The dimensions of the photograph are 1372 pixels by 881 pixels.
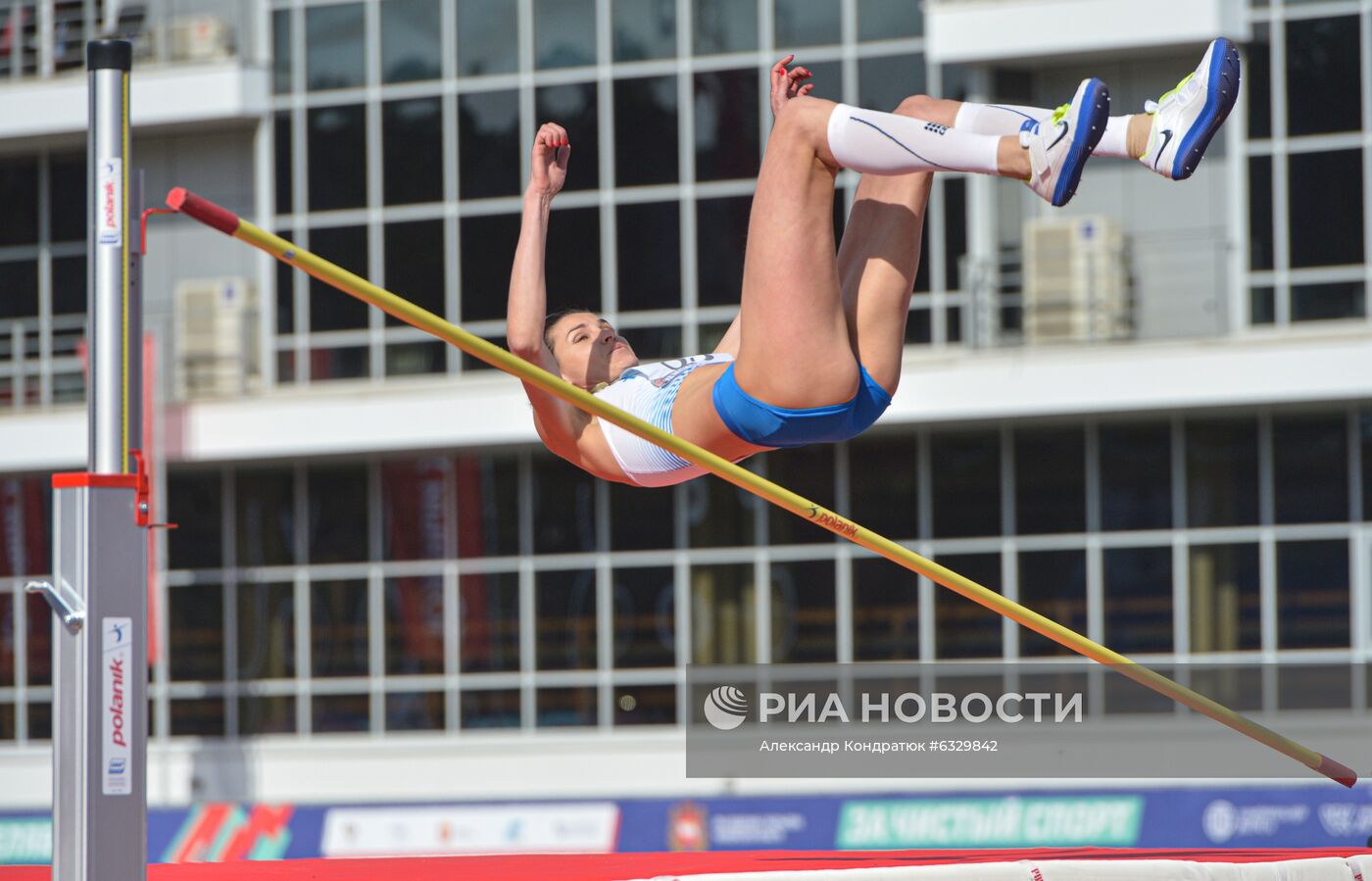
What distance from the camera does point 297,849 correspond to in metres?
14.7

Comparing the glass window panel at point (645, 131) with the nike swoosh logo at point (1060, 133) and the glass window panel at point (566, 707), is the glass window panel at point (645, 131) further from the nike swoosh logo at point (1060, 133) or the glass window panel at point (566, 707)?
the nike swoosh logo at point (1060, 133)

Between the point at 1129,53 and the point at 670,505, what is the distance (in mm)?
5969

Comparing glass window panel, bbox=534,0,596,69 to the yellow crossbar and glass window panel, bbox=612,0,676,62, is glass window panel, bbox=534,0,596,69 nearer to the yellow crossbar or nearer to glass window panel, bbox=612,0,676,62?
glass window panel, bbox=612,0,676,62

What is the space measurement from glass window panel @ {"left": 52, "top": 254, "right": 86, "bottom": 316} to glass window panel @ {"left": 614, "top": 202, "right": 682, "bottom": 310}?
6.02 metres

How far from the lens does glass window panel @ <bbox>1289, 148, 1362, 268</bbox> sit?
57.1ft

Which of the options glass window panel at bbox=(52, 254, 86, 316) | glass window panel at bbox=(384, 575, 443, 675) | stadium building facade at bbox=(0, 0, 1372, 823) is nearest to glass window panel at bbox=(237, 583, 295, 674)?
stadium building facade at bbox=(0, 0, 1372, 823)

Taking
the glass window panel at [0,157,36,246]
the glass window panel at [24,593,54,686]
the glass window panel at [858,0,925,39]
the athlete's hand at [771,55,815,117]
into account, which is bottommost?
the glass window panel at [24,593,54,686]

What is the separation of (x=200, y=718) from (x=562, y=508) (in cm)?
436

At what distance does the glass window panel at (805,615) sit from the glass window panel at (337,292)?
5.08m

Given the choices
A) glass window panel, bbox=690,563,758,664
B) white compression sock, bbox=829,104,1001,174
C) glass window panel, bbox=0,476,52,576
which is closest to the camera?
white compression sock, bbox=829,104,1001,174

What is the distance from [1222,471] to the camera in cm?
1764

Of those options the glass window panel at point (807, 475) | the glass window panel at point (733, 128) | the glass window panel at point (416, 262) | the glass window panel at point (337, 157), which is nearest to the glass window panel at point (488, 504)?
the glass window panel at point (416, 262)

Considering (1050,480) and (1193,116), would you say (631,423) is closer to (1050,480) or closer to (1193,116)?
(1193,116)

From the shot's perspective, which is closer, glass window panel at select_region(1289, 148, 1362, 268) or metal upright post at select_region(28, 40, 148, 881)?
metal upright post at select_region(28, 40, 148, 881)
